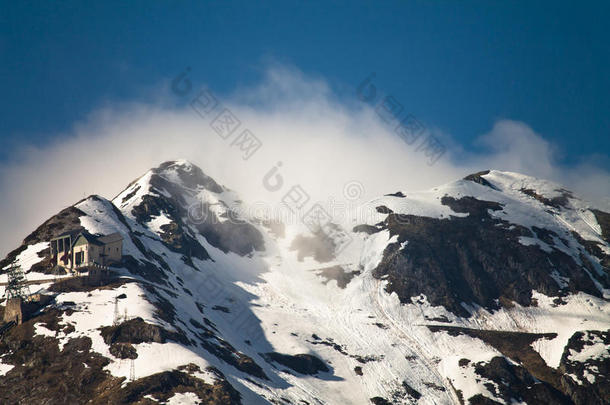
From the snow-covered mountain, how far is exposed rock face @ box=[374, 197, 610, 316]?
0.47 metres

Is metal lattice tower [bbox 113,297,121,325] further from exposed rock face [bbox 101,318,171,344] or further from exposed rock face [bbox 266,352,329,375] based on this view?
exposed rock face [bbox 266,352,329,375]

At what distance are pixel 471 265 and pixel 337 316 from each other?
161 ft

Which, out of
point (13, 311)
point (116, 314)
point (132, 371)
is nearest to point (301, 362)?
point (116, 314)

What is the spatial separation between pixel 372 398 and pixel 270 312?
4302 centimetres

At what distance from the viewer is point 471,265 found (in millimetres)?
174250

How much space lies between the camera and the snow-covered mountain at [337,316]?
87.5 meters

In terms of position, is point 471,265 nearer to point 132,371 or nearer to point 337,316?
point 337,316

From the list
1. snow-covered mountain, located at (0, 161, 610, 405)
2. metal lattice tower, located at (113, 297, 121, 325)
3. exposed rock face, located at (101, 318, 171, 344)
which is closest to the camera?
snow-covered mountain, located at (0, 161, 610, 405)

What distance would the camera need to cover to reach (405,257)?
566 ft

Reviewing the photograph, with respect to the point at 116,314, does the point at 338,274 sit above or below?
below

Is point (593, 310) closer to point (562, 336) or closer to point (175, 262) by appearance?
point (562, 336)

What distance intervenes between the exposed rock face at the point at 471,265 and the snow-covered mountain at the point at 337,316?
47 cm

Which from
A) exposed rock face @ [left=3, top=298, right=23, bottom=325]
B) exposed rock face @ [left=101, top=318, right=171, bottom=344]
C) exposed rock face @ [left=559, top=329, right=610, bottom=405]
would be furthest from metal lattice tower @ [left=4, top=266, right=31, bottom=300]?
exposed rock face @ [left=559, top=329, right=610, bottom=405]

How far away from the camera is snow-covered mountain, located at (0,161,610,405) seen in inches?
3445
